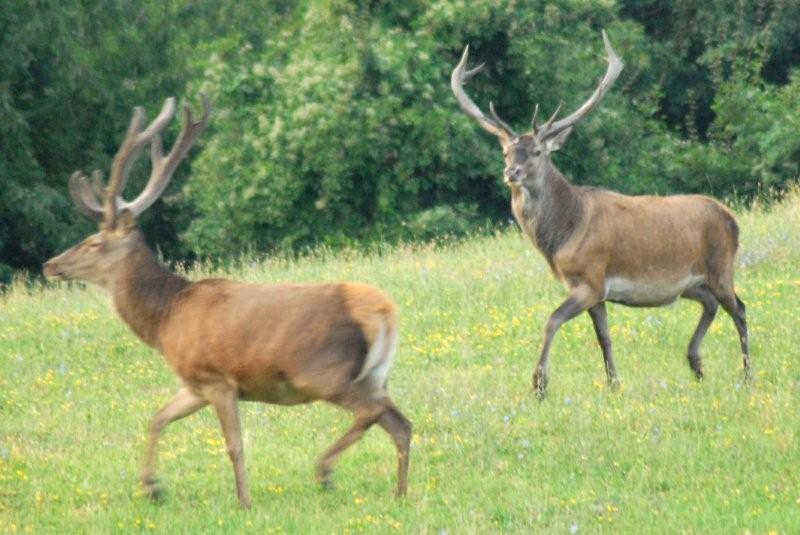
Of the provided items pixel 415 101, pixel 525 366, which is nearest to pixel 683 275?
pixel 525 366

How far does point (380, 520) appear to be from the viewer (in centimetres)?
848

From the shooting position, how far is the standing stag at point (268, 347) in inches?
345

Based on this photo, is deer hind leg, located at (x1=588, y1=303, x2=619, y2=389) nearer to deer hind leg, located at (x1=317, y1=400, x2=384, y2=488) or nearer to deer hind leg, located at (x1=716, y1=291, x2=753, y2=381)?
deer hind leg, located at (x1=716, y1=291, x2=753, y2=381)

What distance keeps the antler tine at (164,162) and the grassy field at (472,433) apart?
1569 millimetres

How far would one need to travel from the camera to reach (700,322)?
39.7 ft

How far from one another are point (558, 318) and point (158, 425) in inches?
133

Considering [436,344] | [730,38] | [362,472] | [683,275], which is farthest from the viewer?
[730,38]

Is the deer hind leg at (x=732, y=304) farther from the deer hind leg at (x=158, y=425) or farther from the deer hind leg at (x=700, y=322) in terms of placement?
the deer hind leg at (x=158, y=425)

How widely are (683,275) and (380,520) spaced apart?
4.29 meters

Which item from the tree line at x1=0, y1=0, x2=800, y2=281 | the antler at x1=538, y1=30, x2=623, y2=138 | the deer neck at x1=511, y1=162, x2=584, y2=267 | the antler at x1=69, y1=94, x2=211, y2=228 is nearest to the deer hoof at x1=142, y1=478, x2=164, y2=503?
the antler at x1=69, y1=94, x2=211, y2=228

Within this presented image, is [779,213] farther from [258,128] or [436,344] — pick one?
[258,128]

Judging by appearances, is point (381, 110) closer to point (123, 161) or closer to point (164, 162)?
point (164, 162)

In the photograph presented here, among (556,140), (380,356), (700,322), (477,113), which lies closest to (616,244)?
(700,322)

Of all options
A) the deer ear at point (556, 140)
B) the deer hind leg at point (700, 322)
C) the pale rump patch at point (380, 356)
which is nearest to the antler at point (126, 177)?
the pale rump patch at point (380, 356)
